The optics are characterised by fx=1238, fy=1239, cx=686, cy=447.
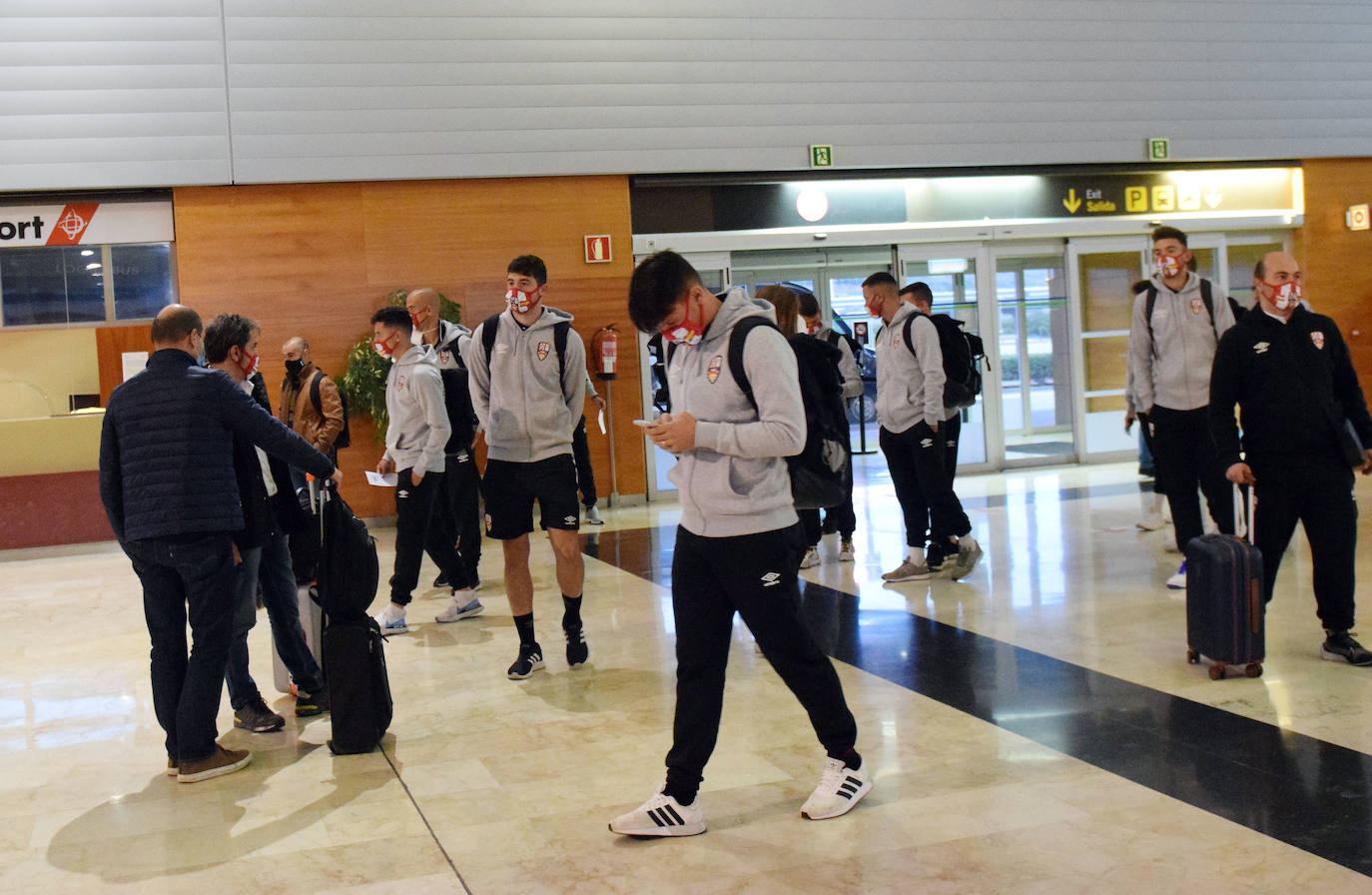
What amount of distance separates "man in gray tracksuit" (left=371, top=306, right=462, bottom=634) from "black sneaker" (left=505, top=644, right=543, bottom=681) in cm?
120

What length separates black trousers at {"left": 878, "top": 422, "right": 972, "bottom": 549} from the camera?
6.80 meters

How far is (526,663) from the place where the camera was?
5.25 metres

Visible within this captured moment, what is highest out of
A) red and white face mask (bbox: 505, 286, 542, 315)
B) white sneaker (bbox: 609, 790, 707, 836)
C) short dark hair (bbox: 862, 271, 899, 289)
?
short dark hair (bbox: 862, 271, 899, 289)

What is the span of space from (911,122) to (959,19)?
45.8 inches

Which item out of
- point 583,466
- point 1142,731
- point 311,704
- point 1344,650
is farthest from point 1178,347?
point 583,466

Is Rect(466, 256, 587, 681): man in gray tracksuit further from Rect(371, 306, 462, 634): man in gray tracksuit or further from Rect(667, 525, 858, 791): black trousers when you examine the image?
Rect(667, 525, 858, 791): black trousers

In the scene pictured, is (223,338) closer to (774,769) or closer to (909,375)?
(774,769)

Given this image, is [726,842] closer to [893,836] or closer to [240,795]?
[893,836]

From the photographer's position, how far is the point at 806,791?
365cm

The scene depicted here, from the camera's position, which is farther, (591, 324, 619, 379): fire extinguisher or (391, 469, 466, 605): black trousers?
(591, 324, 619, 379): fire extinguisher

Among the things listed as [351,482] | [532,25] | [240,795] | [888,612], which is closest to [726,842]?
[240,795]

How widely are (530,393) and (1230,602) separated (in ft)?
9.27

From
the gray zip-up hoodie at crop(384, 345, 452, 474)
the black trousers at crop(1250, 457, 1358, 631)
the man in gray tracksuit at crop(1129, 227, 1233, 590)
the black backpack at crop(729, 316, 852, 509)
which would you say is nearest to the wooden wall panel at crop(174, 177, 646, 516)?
the gray zip-up hoodie at crop(384, 345, 452, 474)

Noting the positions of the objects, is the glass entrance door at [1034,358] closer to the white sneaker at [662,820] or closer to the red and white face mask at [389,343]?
the red and white face mask at [389,343]
